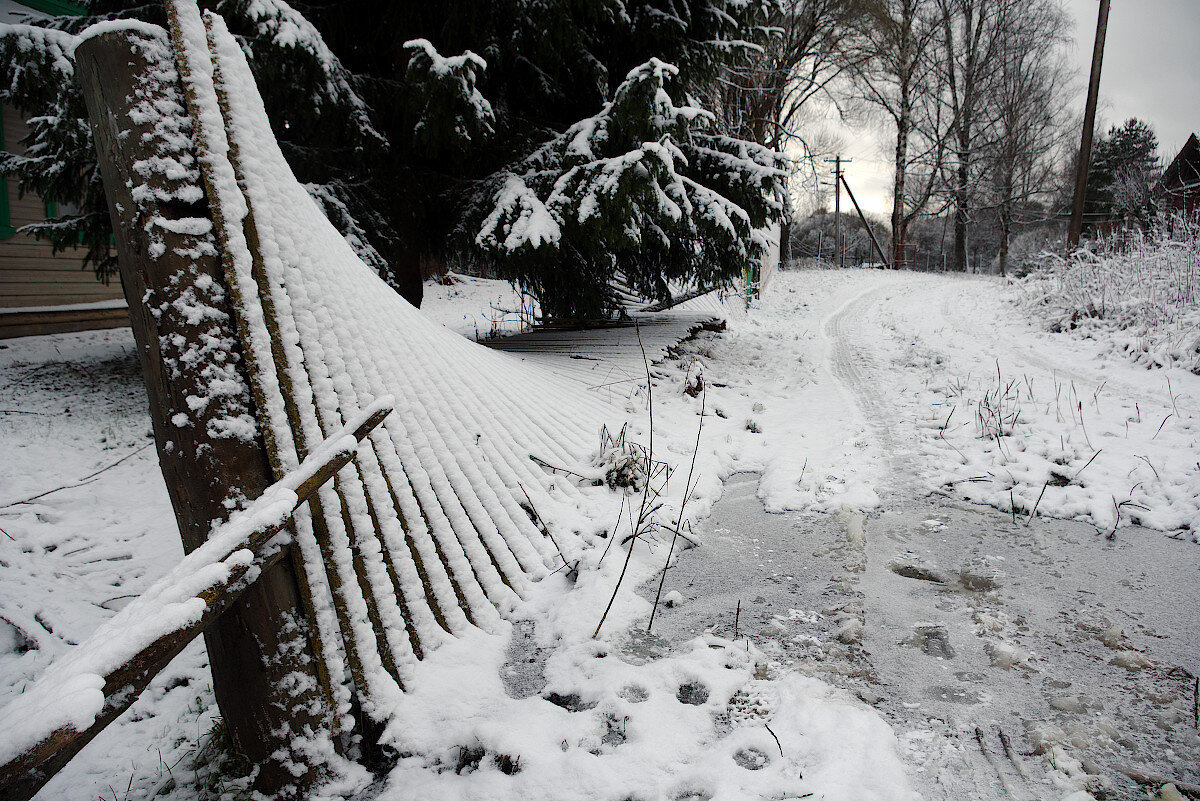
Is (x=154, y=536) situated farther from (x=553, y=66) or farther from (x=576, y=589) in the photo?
(x=553, y=66)

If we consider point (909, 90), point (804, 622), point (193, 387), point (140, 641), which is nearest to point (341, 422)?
point (193, 387)

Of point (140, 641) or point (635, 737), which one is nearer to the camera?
point (140, 641)

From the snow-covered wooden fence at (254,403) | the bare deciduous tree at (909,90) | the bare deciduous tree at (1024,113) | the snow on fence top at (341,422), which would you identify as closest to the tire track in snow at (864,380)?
the snow on fence top at (341,422)

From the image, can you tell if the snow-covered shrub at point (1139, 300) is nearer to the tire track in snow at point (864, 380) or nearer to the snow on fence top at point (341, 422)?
the tire track in snow at point (864, 380)

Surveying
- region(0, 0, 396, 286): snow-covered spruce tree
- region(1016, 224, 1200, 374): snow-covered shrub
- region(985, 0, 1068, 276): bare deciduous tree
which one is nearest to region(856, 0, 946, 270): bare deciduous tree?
region(985, 0, 1068, 276): bare deciduous tree

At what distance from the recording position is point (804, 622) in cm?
199

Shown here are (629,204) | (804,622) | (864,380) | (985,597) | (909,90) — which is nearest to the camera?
(804,622)

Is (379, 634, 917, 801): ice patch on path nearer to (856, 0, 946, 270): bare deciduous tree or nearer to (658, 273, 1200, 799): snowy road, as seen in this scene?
(658, 273, 1200, 799): snowy road

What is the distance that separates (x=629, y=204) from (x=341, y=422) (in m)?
3.10

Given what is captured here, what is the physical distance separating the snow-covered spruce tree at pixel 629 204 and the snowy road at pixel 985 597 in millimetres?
2064

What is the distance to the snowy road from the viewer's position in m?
1.45

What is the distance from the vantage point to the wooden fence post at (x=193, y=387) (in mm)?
1433

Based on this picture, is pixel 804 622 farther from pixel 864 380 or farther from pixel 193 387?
pixel 864 380

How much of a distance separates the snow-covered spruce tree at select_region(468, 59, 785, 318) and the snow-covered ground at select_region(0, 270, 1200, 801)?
1.60m
